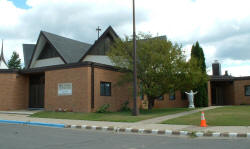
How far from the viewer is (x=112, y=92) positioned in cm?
2162

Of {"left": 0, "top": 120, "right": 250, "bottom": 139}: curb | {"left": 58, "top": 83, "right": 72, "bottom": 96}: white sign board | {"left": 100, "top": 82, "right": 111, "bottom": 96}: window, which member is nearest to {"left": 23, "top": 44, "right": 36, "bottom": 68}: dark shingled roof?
{"left": 58, "top": 83, "right": 72, "bottom": 96}: white sign board

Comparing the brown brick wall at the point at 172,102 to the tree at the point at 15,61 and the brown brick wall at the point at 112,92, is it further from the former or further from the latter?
the tree at the point at 15,61

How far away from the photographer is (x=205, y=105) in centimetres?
2562

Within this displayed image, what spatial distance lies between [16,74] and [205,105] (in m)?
16.9

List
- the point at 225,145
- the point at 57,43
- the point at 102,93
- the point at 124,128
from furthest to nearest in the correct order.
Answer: the point at 57,43
the point at 102,93
the point at 124,128
the point at 225,145

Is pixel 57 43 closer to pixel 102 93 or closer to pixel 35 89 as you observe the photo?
pixel 35 89

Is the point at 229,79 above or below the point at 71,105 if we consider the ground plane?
above

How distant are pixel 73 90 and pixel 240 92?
17.7 meters

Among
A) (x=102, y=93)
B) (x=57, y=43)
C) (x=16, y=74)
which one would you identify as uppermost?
(x=57, y=43)

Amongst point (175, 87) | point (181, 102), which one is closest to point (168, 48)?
point (175, 87)

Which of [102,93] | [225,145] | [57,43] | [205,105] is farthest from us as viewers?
[57,43]

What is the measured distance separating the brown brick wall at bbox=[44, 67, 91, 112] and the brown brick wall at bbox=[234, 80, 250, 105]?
55.3ft

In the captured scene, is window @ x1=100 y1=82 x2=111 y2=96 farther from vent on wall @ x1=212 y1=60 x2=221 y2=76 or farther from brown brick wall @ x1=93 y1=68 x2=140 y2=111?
vent on wall @ x1=212 y1=60 x2=221 y2=76

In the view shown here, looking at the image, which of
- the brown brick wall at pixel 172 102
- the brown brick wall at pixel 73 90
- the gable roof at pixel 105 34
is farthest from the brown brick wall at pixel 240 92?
the brown brick wall at pixel 73 90
